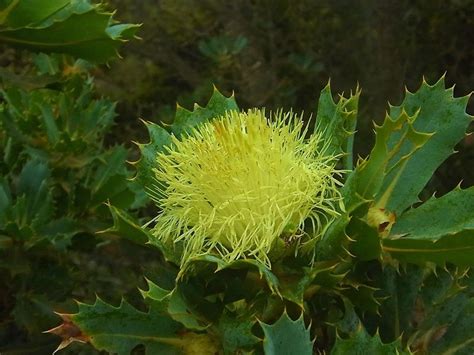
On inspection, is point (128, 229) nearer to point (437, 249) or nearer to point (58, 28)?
point (437, 249)

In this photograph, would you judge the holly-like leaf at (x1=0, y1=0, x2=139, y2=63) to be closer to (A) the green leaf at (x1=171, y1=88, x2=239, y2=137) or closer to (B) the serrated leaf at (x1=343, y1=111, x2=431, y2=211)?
(A) the green leaf at (x1=171, y1=88, x2=239, y2=137)

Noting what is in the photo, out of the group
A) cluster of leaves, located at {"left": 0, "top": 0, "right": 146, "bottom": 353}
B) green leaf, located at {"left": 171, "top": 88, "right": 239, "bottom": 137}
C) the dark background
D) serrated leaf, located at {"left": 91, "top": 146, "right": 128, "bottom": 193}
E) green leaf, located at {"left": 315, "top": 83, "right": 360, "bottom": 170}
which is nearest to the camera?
green leaf, located at {"left": 315, "top": 83, "right": 360, "bottom": 170}

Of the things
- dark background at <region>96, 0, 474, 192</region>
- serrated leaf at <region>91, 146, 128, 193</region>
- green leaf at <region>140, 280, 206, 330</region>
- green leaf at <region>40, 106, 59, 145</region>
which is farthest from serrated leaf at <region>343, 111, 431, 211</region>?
dark background at <region>96, 0, 474, 192</region>

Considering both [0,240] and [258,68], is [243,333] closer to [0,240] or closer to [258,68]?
[0,240]

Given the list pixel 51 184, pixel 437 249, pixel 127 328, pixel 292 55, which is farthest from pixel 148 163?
pixel 292 55

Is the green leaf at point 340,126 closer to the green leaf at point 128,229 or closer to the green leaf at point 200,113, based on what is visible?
the green leaf at point 200,113

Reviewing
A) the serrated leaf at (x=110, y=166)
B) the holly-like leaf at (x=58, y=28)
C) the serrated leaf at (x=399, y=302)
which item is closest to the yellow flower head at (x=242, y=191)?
the serrated leaf at (x=399, y=302)

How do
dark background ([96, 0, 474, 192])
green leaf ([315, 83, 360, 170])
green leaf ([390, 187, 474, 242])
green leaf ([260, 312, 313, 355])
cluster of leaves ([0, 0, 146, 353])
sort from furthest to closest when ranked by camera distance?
dark background ([96, 0, 474, 192])
cluster of leaves ([0, 0, 146, 353])
green leaf ([315, 83, 360, 170])
green leaf ([390, 187, 474, 242])
green leaf ([260, 312, 313, 355])
